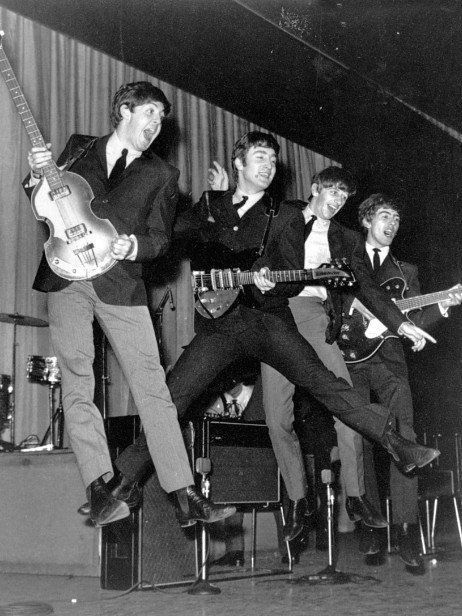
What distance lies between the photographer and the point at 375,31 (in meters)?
6.83

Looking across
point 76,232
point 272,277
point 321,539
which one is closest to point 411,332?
point 272,277

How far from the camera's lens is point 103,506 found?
3012 mm

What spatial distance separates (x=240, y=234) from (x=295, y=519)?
1651 millimetres

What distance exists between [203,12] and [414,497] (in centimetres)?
454

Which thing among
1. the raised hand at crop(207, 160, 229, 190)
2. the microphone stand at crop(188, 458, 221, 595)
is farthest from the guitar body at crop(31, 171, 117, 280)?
the raised hand at crop(207, 160, 229, 190)

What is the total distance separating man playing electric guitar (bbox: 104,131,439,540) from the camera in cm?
367

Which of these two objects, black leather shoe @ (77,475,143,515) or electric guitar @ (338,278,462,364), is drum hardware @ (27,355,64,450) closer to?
black leather shoe @ (77,475,143,515)

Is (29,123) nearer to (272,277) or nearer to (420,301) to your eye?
(272,277)

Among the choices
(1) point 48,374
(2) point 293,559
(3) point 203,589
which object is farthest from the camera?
(1) point 48,374

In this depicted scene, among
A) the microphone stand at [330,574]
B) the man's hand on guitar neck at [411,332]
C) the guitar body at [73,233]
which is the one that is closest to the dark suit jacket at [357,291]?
the man's hand on guitar neck at [411,332]

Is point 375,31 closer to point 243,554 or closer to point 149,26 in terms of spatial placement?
point 149,26

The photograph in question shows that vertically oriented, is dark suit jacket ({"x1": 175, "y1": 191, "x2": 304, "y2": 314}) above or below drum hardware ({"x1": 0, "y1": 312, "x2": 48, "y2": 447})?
above

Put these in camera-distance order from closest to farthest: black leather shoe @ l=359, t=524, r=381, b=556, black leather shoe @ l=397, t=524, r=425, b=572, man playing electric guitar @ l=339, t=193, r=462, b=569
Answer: black leather shoe @ l=397, t=524, r=425, b=572
man playing electric guitar @ l=339, t=193, r=462, b=569
black leather shoe @ l=359, t=524, r=381, b=556

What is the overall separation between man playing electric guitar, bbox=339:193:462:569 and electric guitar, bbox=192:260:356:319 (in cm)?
63
